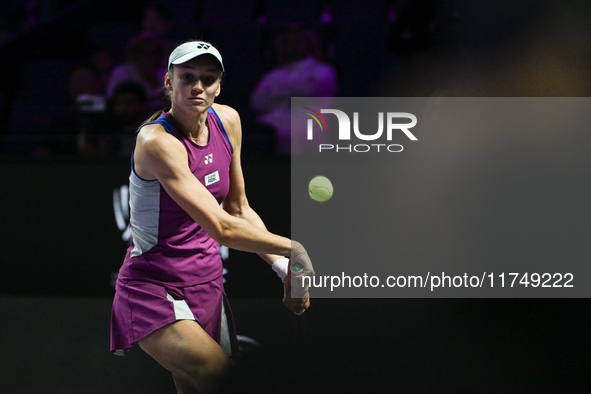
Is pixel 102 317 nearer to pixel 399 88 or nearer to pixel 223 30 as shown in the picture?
pixel 399 88

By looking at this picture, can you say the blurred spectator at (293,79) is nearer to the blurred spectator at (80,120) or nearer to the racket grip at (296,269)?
the blurred spectator at (80,120)

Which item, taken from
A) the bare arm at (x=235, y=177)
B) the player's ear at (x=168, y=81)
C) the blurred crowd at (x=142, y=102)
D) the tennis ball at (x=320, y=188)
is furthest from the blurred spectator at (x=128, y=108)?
the player's ear at (x=168, y=81)

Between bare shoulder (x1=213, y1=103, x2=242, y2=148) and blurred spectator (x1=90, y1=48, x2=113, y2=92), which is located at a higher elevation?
blurred spectator (x1=90, y1=48, x2=113, y2=92)

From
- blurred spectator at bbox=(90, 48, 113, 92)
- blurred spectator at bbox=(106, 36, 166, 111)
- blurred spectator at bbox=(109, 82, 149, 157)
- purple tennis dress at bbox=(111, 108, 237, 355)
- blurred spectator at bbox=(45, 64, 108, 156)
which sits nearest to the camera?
purple tennis dress at bbox=(111, 108, 237, 355)

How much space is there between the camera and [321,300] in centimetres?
384

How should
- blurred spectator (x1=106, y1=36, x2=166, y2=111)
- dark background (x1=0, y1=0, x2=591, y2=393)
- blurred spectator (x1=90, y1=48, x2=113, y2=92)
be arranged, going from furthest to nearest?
blurred spectator (x1=90, y1=48, x2=113, y2=92) < blurred spectator (x1=106, y1=36, x2=166, y2=111) < dark background (x1=0, y1=0, x2=591, y2=393)

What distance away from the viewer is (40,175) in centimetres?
396

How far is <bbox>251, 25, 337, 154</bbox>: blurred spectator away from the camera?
422cm

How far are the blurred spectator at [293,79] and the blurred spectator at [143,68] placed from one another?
0.86m

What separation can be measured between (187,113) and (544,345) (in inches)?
94.8

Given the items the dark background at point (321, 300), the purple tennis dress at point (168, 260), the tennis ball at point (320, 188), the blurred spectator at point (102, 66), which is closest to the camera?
the purple tennis dress at point (168, 260)

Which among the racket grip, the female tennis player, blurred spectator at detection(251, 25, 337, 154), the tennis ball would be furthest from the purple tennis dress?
blurred spectator at detection(251, 25, 337, 154)

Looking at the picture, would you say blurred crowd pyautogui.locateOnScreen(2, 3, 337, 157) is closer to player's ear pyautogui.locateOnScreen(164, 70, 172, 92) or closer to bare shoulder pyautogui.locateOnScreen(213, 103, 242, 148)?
bare shoulder pyautogui.locateOnScreen(213, 103, 242, 148)

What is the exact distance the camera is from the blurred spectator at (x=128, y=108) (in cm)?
421
